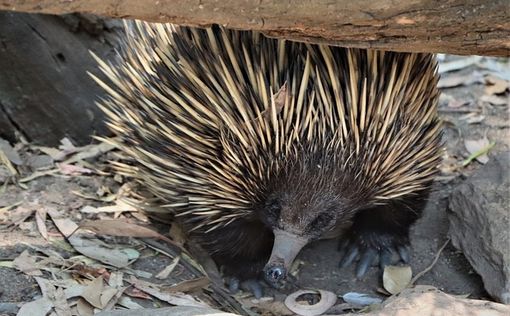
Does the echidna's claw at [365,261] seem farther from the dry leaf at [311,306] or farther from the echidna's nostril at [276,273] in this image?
the echidna's nostril at [276,273]

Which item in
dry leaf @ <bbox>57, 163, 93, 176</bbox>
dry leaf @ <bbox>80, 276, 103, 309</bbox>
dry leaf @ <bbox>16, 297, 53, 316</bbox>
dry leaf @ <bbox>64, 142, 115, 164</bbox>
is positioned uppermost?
dry leaf @ <bbox>64, 142, 115, 164</bbox>

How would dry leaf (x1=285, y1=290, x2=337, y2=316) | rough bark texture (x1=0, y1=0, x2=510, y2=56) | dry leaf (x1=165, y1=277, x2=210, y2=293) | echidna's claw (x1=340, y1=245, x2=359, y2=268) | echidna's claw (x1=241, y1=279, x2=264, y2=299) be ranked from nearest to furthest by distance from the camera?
rough bark texture (x1=0, y1=0, x2=510, y2=56), dry leaf (x1=165, y1=277, x2=210, y2=293), dry leaf (x1=285, y1=290, x2=337, y2=316), echidna's claw (x1=241, y1=279, x2=264, y2=299), echidna's claw (x1=340, y1=245, x2=359, y2=268)

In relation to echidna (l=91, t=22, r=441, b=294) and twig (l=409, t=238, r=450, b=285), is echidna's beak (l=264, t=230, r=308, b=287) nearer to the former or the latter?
echidna (l=91, t=22, r=441, b=294)

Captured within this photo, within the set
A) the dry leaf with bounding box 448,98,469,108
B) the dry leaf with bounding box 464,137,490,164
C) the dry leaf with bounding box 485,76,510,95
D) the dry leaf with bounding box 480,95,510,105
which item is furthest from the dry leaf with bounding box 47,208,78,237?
the dry leaf with bounding box 485,76,510,95

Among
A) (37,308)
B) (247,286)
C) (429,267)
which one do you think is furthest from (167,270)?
(429,267)

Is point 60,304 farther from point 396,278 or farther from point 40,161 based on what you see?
point 396,278

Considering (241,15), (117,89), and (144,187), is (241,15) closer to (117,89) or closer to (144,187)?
(117,89)
